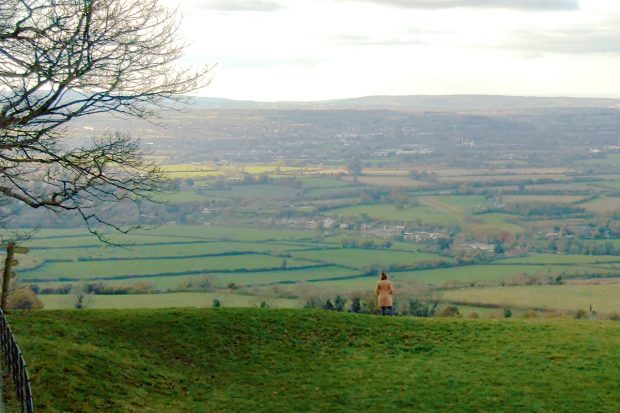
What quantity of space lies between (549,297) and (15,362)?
88.1 feet

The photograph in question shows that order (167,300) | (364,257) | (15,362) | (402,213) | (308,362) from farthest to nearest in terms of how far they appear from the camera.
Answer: (402,213) < (364,257) < (167,300) < (308,362) < (15,362)

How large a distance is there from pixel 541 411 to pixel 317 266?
35502 millimetres

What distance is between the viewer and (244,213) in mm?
70000

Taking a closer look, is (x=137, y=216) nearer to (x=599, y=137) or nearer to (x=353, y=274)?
(x=353, y=274)

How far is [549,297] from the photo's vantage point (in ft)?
119

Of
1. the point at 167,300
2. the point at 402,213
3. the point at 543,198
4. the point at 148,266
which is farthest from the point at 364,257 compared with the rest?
the point at 543,198

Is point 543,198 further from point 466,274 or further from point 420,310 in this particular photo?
point 420,310

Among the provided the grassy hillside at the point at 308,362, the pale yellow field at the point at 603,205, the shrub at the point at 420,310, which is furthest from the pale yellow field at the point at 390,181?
the grassy hillside at the point at 308,362

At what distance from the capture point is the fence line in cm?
1181

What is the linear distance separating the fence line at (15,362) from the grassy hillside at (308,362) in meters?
0.50

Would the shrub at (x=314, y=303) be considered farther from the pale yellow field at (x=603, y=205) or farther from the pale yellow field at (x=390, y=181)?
the pale yellow field at (x=390, y=181)

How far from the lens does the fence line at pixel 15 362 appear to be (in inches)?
465

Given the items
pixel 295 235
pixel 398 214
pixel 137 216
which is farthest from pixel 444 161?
pixel 137 216

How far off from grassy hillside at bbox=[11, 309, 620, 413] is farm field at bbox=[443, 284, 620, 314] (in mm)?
11393
